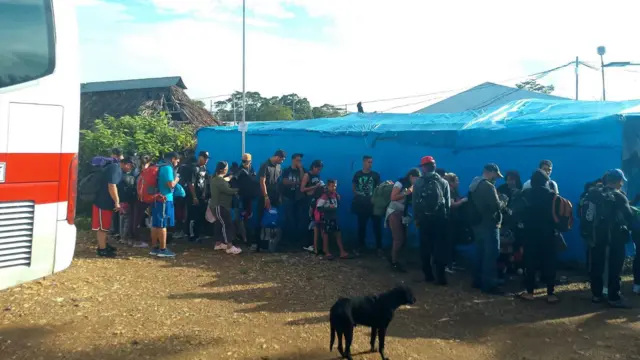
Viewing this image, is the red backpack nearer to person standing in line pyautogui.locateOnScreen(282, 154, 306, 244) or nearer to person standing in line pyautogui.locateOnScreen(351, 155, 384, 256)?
person standing in line pyautogui.locateOnScreen(282, 154, 306, 244)

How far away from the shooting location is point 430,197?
7.19 m

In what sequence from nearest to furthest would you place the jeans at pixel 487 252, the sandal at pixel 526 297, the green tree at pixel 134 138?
the sandal at pixel 526 297 → the jeans at pixel 487 252 → the green tree at pixel 134 138

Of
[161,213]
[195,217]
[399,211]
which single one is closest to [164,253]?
[161,213]

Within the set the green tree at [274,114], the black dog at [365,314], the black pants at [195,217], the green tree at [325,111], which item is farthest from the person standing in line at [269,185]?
the green tree at [274,114]

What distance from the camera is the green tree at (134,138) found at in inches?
535

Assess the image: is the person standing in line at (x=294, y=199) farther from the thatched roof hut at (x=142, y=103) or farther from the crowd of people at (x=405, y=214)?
the thatched roof hut at (x=142, y=103)

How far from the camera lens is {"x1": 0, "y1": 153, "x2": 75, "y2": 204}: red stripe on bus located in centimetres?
398

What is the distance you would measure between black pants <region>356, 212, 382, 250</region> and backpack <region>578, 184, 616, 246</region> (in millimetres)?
3346

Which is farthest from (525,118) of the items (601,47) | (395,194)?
(601,47)

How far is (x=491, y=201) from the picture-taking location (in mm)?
6750

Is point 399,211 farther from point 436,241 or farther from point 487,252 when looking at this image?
point 487,252

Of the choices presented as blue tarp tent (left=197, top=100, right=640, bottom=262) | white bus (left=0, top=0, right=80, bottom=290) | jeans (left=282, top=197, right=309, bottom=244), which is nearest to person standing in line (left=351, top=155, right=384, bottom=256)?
blue tarp tent (left=197, top=100, right=640, bottom=262)

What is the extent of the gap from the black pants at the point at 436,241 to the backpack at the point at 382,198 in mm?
1347

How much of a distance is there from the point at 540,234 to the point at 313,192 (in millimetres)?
4104
